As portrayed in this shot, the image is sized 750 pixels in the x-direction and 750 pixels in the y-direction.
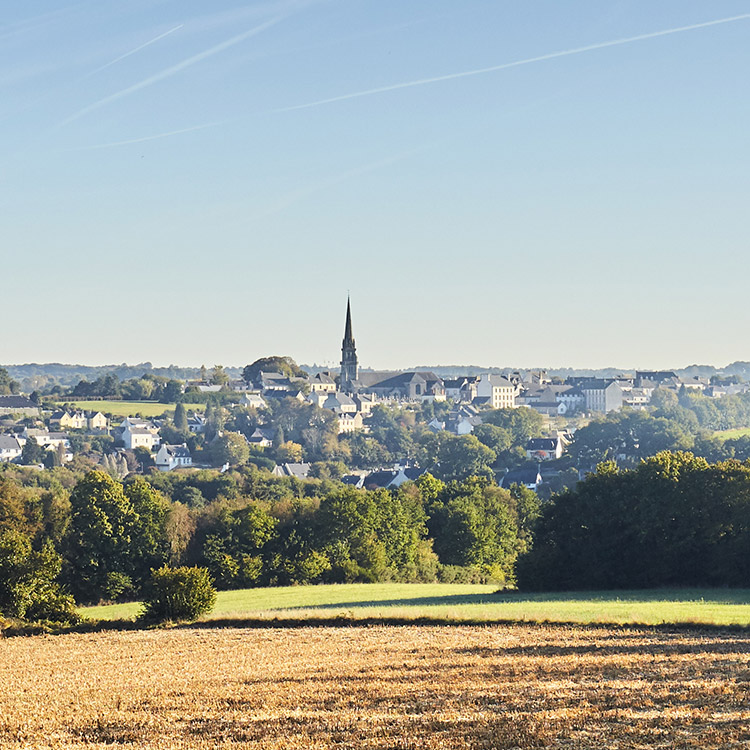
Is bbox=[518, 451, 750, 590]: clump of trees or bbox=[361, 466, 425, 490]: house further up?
bbox=[518, 451, 750, 590]: clump of trees

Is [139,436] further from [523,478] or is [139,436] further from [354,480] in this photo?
[523,478]

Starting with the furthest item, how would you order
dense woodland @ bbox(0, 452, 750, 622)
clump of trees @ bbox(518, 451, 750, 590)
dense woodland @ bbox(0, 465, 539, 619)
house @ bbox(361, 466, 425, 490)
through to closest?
house @ bbox(361, 466, 425, 490) → dense woodland @ bbox(0, 465, 539, 619) → dense woodland @ bbox(0, 452, 750, 622) → clump of trees @ bbox(518, 451, 750, 590)

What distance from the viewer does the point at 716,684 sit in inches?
727

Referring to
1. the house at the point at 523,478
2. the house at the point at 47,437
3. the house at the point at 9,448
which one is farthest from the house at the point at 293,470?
the house at the point at 47,437

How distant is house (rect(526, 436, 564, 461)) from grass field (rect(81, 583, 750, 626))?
110664 millimetres

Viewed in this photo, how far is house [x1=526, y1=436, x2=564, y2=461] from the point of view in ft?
522

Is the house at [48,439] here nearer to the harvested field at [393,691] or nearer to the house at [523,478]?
the house at [523,478]

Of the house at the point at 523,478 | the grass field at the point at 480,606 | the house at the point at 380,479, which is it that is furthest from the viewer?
the house at the point at 380,479

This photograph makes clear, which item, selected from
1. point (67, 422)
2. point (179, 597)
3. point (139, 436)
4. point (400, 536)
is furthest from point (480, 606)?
point (67, 422)

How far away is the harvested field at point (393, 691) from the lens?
15766mm

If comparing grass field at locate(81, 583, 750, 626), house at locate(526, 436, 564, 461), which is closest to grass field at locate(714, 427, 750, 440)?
house at locate(526, 436, 564, 461)

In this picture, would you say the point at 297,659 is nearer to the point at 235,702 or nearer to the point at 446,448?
the point at 235,702

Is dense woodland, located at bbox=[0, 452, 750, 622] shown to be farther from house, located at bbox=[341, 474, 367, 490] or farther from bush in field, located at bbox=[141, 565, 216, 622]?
house, located at bbox=[341, 474, 367, 490]

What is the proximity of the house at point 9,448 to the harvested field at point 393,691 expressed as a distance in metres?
139
